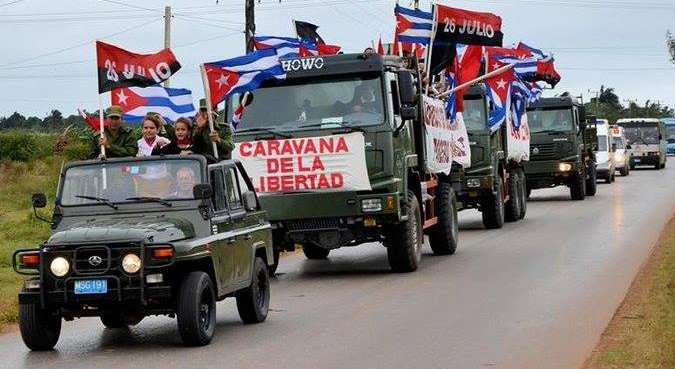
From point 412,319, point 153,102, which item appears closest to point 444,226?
point 153,102

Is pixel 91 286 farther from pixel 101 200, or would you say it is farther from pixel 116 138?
pixel 116 138

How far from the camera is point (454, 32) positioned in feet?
79.9

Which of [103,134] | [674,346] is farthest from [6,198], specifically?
[674,346]

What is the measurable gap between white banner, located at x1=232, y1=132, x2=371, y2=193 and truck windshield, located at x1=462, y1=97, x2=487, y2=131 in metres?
9.61

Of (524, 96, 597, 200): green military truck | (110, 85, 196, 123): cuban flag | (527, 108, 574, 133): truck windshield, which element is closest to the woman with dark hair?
(110, 85, 196, 123): cuban flag

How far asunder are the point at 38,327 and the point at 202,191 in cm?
180

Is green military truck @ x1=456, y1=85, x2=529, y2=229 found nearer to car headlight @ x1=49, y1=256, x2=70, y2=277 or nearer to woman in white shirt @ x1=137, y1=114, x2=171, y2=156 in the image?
woman in white shirt @ x1=137, y1=114, x2=171, y2=156

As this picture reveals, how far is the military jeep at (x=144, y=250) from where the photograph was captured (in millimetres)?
Result: 10883

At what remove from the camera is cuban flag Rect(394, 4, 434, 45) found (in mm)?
23703

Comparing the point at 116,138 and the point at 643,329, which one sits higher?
the point at 116,138

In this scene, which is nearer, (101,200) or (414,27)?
(101,200)

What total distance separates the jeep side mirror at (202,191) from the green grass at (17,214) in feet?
11.2

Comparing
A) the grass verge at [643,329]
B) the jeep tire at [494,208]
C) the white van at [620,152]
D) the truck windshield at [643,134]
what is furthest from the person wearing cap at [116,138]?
the truck windshield at [643,134]

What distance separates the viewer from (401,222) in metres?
18.0
